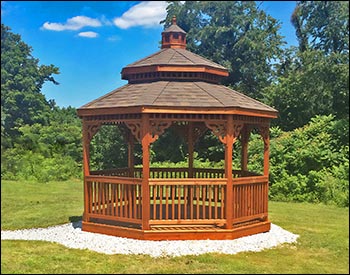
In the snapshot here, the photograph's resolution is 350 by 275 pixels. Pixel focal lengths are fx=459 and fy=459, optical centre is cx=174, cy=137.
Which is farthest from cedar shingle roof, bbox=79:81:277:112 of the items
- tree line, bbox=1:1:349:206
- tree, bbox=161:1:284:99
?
tree, bbox=161:1:284:99

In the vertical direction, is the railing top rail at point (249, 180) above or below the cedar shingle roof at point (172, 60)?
below

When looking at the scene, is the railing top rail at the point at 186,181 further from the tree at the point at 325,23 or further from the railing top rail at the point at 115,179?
the tree at the point at 325,23

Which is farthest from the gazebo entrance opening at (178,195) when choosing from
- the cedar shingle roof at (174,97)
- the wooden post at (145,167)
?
the cedar shingle roof at (174,97)

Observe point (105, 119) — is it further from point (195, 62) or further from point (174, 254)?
point (174, 254)

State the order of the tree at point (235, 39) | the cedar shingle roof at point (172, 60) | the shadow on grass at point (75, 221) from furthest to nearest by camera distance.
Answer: the tree at point (235, 39) < the shadow on grass at point (75, 221) < the cedar shingle roof at point (172, 60)

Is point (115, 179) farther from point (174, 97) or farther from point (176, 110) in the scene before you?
point (174, 97)

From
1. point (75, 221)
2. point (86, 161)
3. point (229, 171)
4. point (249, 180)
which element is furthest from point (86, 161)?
point (249, 180)

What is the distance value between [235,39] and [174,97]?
56.7ft

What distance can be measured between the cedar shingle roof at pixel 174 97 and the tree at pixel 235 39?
14921mm

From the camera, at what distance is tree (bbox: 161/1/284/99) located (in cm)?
2464

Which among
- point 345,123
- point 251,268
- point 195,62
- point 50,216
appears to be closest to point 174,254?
point 251,268

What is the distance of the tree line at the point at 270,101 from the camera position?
53.4 feet

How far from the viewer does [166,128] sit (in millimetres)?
8766

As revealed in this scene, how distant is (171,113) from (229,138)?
1.22 meters
